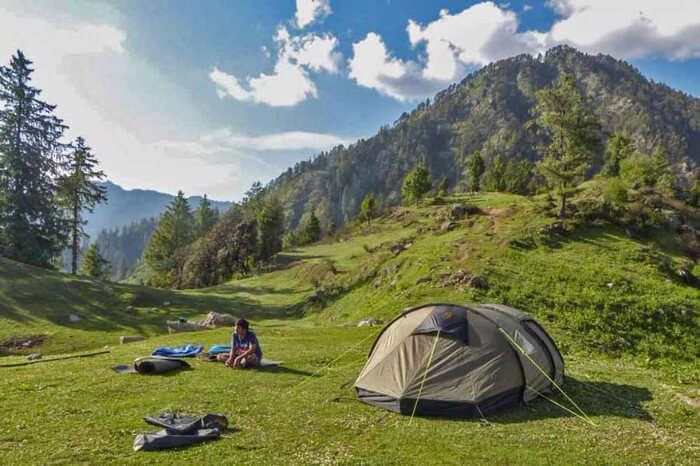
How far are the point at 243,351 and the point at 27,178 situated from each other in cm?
5534

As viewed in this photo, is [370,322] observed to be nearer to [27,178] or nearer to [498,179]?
[27,178]

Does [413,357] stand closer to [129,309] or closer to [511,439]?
[511,439]

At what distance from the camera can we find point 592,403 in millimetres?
12906

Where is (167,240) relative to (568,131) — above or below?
below

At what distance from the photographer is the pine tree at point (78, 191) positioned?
5744 cm

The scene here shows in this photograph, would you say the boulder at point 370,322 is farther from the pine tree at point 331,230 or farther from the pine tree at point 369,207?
the pine tree at point 331,230

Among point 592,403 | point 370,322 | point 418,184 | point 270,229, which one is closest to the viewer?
point 592,403

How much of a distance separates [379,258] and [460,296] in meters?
18.5

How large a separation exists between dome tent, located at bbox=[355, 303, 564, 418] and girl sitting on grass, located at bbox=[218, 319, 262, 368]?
5.12 metres

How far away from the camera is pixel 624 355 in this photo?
2297cm

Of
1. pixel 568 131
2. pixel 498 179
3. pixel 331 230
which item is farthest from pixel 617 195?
pixel 331 230

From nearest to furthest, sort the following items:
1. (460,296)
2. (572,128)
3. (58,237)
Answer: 1. (460,296)
2. (572,128)
3. (58,237)

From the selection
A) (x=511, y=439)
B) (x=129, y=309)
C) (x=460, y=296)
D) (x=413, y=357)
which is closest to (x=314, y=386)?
(x=413, y=357)

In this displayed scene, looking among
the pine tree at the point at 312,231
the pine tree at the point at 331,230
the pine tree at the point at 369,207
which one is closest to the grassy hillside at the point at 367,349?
the pine tree at the point at 369,207
